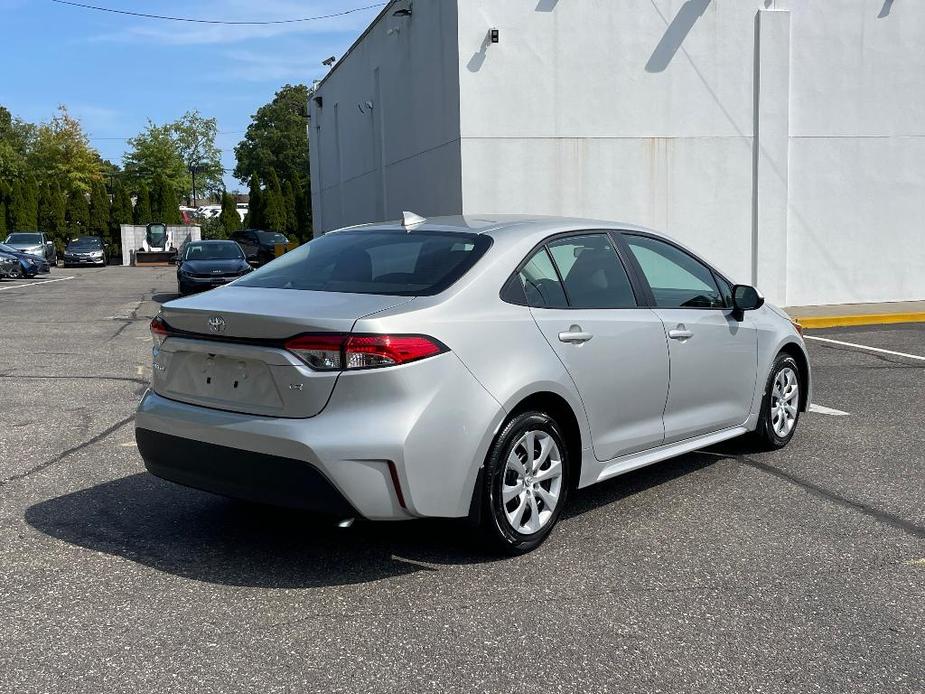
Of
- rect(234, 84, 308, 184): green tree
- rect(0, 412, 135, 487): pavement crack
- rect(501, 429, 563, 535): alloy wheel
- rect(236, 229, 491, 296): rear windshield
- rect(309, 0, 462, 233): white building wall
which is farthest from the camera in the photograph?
rect(234, 84, 308, 184): green tree

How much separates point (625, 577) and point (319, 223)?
32.6 m

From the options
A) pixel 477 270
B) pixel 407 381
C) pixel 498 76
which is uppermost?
pixel 498 76

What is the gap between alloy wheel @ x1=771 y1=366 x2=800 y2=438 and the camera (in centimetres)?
658

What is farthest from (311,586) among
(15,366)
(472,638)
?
(15,366)

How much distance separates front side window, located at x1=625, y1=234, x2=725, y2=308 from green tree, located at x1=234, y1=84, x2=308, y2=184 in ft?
300

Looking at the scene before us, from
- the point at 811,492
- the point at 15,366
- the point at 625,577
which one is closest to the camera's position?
the point at 625,577

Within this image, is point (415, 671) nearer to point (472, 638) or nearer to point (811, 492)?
point (472, 638)

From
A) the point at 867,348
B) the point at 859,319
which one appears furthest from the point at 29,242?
the point at 867,348

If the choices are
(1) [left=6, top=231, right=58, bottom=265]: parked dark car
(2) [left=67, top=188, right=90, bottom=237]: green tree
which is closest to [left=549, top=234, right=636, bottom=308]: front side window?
(1) [left=6, top=231, right=58, bottom=265]: parked dark car

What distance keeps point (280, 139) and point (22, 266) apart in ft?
217

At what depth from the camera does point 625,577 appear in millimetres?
4312

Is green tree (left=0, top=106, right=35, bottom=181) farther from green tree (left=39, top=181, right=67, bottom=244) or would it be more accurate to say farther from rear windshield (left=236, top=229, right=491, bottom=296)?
rear windshield (left=236, top=229, right=491, bottom=296)

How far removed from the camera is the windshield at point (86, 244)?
153 feet

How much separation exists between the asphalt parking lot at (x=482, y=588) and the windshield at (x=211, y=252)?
16332 millimetres
